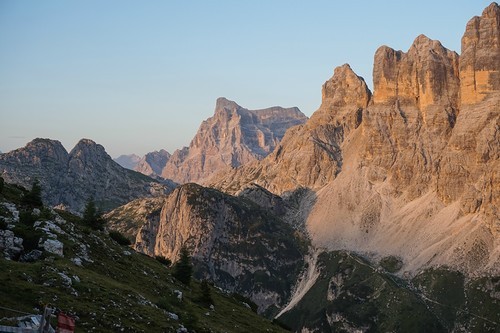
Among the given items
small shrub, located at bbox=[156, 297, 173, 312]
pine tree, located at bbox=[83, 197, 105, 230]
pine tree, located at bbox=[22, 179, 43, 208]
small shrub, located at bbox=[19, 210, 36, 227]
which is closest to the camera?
small shrub, located at bbox=[156, 297, 173, 312]

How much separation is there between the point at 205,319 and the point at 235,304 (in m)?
34.3

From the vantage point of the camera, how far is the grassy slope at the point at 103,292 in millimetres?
50844

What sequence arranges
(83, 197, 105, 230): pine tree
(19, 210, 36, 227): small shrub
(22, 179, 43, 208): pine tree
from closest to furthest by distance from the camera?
(19, 210, 36, 227): small shrub, (22, 179, 43, 208): pine tree, (83, 197, 105, 230): pine tree

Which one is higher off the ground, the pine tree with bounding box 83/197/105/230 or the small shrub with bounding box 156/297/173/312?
the pine tree with bounding box 83/197/105/230

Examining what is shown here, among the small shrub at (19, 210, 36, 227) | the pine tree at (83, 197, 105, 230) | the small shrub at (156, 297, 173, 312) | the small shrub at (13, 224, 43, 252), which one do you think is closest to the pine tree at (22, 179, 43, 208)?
the small shrub at (19, 210, 36, 227)

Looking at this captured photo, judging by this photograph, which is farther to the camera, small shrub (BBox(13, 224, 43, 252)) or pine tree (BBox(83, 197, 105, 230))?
pine tree (BBox(83, 197, 105, 230))

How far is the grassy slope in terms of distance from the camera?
50.8 meters

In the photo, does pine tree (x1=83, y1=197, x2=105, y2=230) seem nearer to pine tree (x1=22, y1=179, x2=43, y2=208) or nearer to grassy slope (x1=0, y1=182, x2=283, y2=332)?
grassy slope (x1=0, y1=182, x2=283, y2=332)

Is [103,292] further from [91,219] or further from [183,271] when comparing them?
[183,271]

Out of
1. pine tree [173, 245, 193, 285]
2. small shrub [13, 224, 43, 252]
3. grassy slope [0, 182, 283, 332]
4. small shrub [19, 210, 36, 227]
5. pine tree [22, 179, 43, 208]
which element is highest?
pine tree [22, 179, 43, 208]

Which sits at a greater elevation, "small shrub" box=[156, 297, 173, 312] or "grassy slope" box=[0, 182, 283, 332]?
"grassy slope" box=[0, 182, 283, 332]

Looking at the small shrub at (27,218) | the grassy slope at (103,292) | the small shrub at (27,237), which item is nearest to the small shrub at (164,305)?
the grassy slope at (103,292)

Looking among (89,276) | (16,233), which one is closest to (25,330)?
(89,276)

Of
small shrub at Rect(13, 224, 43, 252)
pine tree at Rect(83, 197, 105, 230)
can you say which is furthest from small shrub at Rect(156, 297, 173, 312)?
pine tree at Rect(83, 197, 105, 230)
